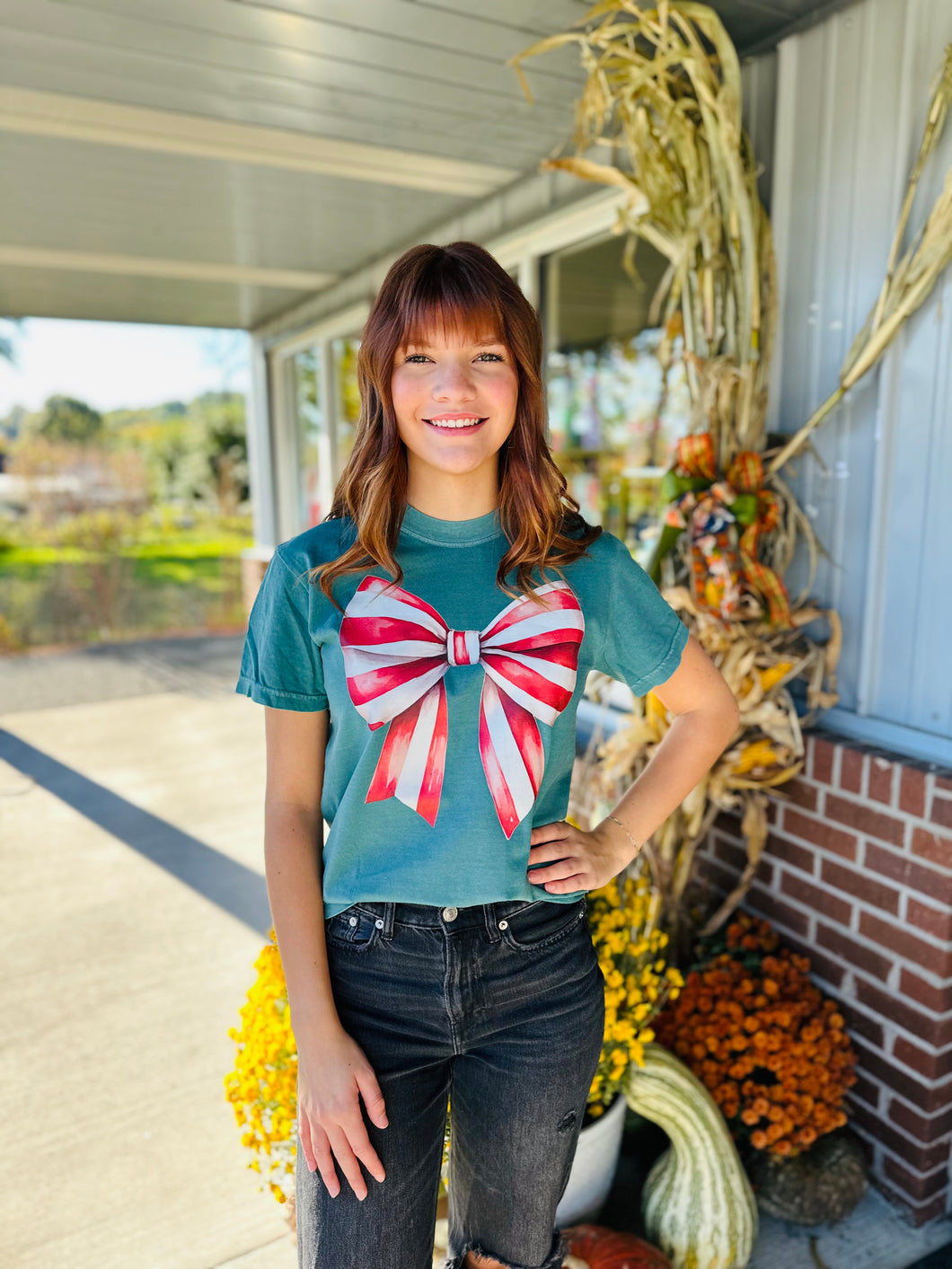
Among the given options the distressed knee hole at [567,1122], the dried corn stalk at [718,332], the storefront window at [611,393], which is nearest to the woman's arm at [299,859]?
the distressed knee hole at [567,1122]

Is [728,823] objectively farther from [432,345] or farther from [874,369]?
[432,345]

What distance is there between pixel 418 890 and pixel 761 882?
146cm

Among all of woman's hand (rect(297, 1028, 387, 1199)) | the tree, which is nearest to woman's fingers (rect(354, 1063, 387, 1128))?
woman's hand (rect(297, 1028, 387, 1199))

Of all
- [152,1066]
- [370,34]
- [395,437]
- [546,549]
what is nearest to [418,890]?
[546,549]

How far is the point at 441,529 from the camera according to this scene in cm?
120

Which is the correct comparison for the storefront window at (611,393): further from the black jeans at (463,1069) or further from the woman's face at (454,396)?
the black jeans at (463,1069)

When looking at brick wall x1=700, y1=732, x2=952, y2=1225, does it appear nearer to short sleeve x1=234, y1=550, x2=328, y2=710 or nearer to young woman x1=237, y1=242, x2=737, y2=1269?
young woman x1=237, y1=242, x2=737, y2=1269

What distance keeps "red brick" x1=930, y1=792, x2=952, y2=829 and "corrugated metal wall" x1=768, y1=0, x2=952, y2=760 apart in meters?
0.11

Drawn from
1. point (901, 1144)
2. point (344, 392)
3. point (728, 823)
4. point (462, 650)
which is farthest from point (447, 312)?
point (344, 392)

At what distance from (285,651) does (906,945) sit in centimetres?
153

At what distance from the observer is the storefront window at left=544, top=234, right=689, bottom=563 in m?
5.12

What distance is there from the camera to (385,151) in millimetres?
3059

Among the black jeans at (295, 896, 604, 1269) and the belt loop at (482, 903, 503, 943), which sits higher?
the belt loop at (482, 903, 503, 943)

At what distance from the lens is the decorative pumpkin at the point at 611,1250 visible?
161cm
